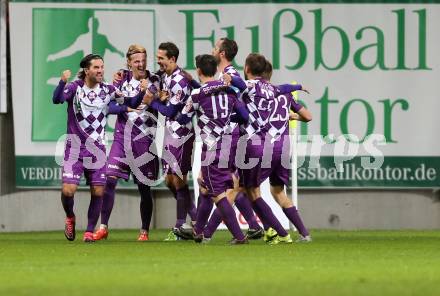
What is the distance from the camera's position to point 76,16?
1672 cm

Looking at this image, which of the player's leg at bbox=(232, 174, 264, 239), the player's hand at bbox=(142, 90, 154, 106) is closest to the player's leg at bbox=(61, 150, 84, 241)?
the player's hand at bbox=(142, 90, 154, 106)

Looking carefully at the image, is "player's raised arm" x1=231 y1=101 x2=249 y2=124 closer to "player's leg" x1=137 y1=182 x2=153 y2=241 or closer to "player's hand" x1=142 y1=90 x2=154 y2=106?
"player's hand" x1=142 y1=90 x2=154 y2=106

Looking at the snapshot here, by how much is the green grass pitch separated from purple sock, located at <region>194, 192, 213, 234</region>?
0.20 meters

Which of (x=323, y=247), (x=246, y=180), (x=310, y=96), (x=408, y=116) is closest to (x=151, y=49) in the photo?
(x=310, y=96)

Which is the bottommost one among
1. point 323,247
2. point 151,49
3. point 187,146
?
point 323,247

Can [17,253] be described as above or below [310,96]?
below

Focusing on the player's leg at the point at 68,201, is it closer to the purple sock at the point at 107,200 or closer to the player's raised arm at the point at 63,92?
the purple sock at the point at 107,200

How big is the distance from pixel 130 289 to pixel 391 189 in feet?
32.0

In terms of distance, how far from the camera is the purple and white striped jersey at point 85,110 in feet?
42.1

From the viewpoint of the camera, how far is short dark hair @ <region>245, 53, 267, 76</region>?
40.9ft

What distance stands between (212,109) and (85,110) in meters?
1.55

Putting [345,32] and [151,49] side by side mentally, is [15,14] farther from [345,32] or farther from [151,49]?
[345,32]

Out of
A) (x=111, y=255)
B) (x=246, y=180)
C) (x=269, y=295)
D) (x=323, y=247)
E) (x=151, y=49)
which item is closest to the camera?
(x=269, y=295)

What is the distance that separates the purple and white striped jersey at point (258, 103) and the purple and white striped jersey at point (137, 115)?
1.15m
